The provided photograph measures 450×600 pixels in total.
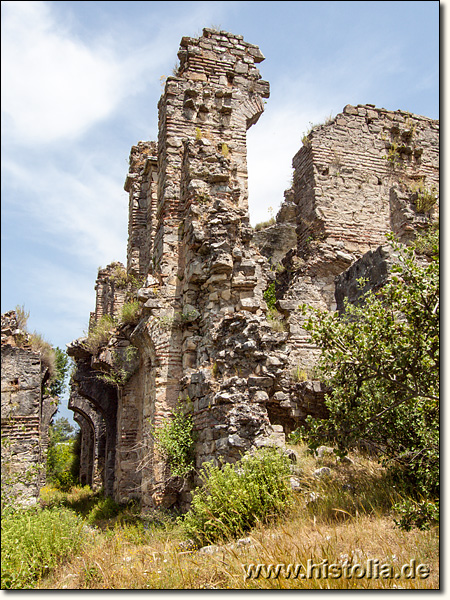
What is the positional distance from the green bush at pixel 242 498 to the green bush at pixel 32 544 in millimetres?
1465

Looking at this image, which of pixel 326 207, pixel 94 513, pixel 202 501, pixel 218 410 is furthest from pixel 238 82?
pixel 94 513

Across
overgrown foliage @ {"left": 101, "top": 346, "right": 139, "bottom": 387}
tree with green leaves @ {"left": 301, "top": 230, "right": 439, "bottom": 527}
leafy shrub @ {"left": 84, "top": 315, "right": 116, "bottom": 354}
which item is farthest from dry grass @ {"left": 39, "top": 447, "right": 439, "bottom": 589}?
leafy shrub @ {"left": 84, "top": 315, "right": 116, "bottom": 354}

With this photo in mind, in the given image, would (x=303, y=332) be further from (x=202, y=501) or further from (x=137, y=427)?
(x=202, y=501)

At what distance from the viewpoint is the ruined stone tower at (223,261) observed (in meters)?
8.25

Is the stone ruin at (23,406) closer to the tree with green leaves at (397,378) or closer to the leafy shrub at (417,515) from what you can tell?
the tree with green leaves at (397,378)

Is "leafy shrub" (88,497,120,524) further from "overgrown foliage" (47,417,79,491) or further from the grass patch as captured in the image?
"overgrown foliage" (47,417,79,491)

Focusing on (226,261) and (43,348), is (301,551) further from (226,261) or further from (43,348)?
(43,348)

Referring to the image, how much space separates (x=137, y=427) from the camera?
11820mm

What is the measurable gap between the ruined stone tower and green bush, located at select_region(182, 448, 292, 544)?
22.8 inches

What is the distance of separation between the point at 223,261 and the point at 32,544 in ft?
15.9

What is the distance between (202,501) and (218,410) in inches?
49.7

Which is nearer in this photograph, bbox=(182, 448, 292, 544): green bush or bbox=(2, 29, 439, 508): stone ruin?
bbox=(182, 448, 292, 544): green bush

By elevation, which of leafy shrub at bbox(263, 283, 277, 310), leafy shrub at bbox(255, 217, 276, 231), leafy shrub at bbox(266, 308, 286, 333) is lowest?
leafy shrub at bbox(266, 308, 286, 333)

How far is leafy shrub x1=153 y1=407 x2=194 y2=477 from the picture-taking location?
817 centimetres
